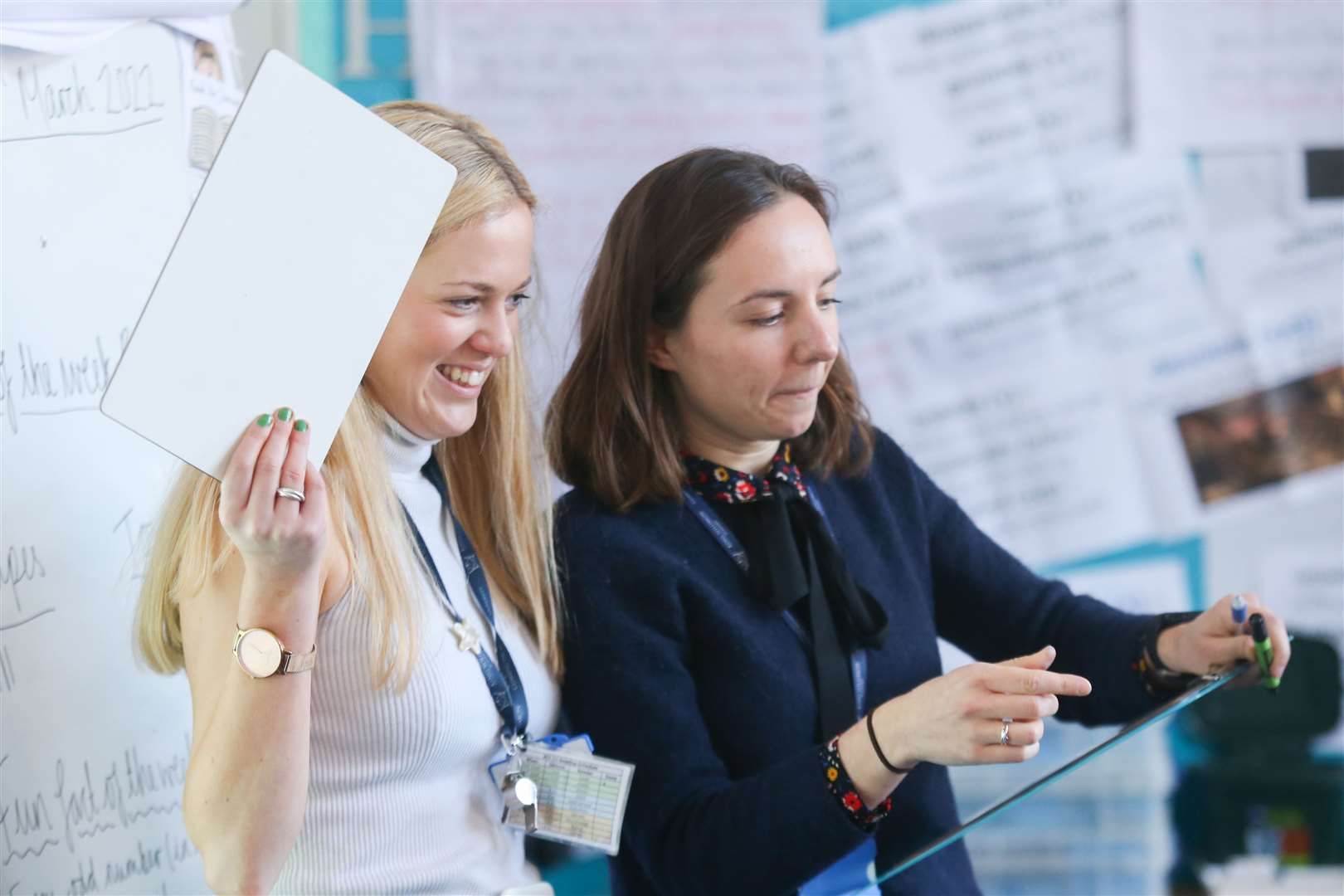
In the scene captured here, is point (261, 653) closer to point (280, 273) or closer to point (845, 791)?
point (280, 273)

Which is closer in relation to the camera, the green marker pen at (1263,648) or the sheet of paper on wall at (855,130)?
the green marker pen at (1263,648)

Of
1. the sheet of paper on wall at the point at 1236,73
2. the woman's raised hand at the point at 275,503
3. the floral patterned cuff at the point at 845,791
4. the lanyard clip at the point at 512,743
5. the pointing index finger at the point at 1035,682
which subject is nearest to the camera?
the woman's raised hand at the point at 275,503

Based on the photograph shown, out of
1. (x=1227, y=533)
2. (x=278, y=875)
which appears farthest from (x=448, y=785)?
(x=1227, y=533)

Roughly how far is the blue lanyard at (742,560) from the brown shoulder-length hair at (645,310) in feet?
0.12

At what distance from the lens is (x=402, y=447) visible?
123 centimetres

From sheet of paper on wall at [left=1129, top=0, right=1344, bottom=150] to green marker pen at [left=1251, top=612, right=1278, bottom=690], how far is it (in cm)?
124

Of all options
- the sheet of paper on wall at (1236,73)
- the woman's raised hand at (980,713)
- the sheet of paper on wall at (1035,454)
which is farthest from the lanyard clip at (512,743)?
the sheet of paper on wall at (1236,73)

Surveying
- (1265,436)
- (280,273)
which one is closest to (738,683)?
(280,273)

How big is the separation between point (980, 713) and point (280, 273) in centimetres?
65

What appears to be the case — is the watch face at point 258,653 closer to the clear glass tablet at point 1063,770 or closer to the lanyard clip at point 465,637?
the lanyard clip at point 465,637

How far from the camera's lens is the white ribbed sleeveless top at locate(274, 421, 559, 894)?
3.70 ft

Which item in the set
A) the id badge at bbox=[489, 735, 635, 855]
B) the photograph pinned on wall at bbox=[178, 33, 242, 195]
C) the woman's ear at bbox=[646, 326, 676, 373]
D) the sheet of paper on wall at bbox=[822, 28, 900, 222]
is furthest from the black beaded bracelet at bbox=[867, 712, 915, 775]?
the sheet of paper on wall at bbox=[822, 28, 900, 222]

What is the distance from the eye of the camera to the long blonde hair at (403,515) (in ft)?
3.59

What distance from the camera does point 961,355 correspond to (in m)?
2.34
